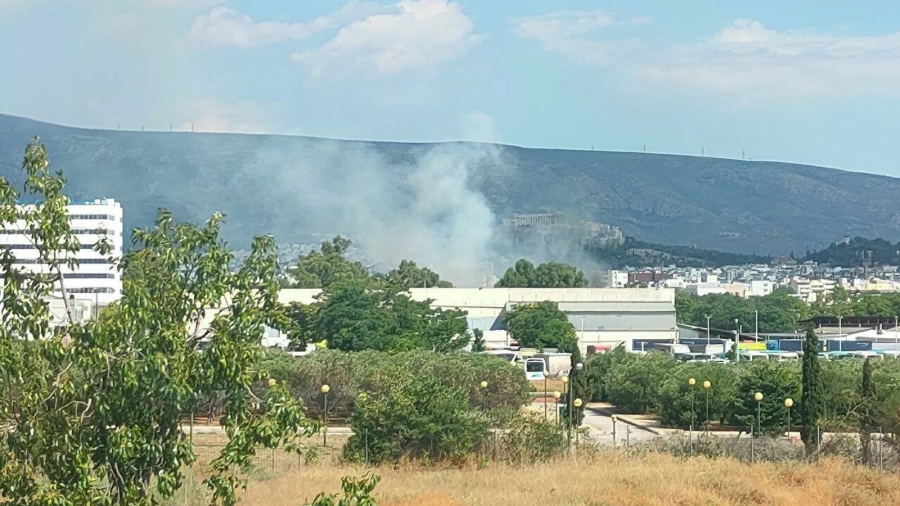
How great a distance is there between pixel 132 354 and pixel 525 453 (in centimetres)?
1366

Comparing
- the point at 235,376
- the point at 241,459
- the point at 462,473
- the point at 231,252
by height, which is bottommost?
the point at 462,473

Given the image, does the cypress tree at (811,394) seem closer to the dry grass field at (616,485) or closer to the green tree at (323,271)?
the dry grass field at (616,485)

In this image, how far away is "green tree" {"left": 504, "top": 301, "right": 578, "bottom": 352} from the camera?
2542 inches

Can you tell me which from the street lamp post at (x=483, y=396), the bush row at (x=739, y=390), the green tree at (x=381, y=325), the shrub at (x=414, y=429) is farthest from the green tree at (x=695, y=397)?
the green tree at (x=381, y=325)

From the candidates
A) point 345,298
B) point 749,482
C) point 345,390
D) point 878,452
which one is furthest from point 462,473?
point 345,298

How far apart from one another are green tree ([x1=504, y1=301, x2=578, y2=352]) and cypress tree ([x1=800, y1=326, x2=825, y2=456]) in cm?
3794

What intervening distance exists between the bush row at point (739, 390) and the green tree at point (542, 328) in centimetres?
2705

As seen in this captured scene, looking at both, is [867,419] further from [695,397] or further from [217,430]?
Result: [217,430]

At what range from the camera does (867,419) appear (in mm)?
22062

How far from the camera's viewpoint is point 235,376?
741 centimetres

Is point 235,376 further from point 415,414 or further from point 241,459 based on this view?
point 415,414

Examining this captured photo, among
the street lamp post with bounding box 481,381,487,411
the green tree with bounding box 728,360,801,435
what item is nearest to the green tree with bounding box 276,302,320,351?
the street lamp post with bounding box 481,381,487,411

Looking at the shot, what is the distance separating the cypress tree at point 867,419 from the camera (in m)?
20.7

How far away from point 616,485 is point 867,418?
326 inches
